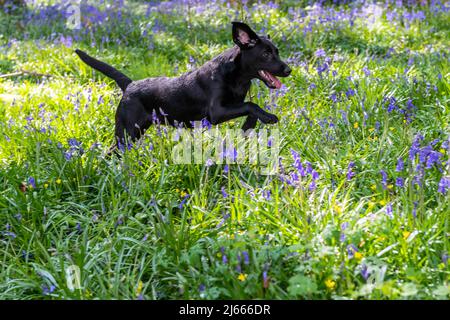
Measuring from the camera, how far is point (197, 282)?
3.21 m

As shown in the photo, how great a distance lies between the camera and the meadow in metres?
3.15

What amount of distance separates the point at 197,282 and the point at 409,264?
1109mm

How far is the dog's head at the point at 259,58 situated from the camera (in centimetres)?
459

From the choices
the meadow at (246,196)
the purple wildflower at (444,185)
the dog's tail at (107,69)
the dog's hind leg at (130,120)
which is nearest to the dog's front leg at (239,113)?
the meadow at (246,196)

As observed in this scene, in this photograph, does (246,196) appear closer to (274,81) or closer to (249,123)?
(249,123)

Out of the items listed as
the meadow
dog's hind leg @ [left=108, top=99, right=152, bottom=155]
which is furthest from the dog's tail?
the meadow

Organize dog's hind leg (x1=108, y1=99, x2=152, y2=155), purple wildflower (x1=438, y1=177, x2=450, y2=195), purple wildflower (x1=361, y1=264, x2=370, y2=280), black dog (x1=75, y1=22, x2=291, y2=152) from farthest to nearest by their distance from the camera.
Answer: dog's hind leg (x1=108, y1=99, x2=152, y2=155)
black dog (x1=75, y1=22, x2=291, y2=152)
purple wildflower (x1=438, y1=177, x2=450, y2=195)
purple wildflower (x1=361, y1=264, x2=370, y2=280)

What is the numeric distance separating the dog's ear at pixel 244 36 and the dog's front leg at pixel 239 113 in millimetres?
452

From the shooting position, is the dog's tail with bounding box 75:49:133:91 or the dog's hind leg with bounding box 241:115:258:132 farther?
the dog's tail with bounding box 75:49:133:91

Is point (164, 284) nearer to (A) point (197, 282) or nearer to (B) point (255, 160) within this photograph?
(A) point (197, 282)

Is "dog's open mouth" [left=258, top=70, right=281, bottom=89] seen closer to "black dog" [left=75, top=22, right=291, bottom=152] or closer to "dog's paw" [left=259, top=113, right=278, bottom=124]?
"black dog" [left=75, top=22, right=291, bottom=152]

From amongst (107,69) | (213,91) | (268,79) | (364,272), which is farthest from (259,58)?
(364,272)

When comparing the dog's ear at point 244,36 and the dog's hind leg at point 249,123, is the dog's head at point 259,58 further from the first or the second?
the dog's hind leg at point 249,123

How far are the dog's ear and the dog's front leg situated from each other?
1.48 ft
